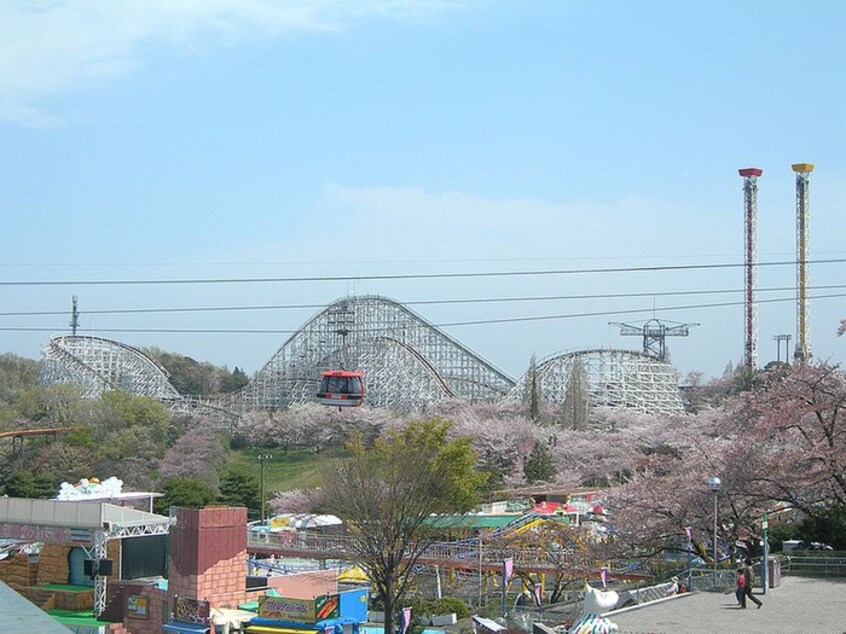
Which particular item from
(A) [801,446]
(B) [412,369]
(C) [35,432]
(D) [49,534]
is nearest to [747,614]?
(A) [801,446]

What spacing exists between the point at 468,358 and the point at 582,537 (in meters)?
47.5

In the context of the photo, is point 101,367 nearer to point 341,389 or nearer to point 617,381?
point 617,381

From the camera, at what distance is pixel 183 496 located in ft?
147

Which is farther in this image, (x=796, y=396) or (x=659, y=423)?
(x=659, y=423)

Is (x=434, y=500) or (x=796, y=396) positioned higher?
(x=796, y=396)

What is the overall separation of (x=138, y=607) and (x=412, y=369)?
4730 centimetres

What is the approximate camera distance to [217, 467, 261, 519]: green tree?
47062 mm

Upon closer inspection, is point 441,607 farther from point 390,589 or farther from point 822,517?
point 822,517

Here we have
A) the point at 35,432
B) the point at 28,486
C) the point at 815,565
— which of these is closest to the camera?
the point at 815,565

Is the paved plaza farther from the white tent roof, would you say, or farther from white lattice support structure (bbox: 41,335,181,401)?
white lattice support structure (bbox: 41,335,181,401)

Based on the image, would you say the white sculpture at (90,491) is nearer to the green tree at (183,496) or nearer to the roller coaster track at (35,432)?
the green tree at (183,496)

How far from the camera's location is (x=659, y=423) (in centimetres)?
6122

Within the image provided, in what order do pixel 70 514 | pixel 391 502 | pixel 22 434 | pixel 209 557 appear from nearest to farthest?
pixel 209 557, pixel 391 502, pixel 70 514, pixel 22 434

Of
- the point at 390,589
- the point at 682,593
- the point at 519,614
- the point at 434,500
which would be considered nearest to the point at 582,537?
the point at 434,500
